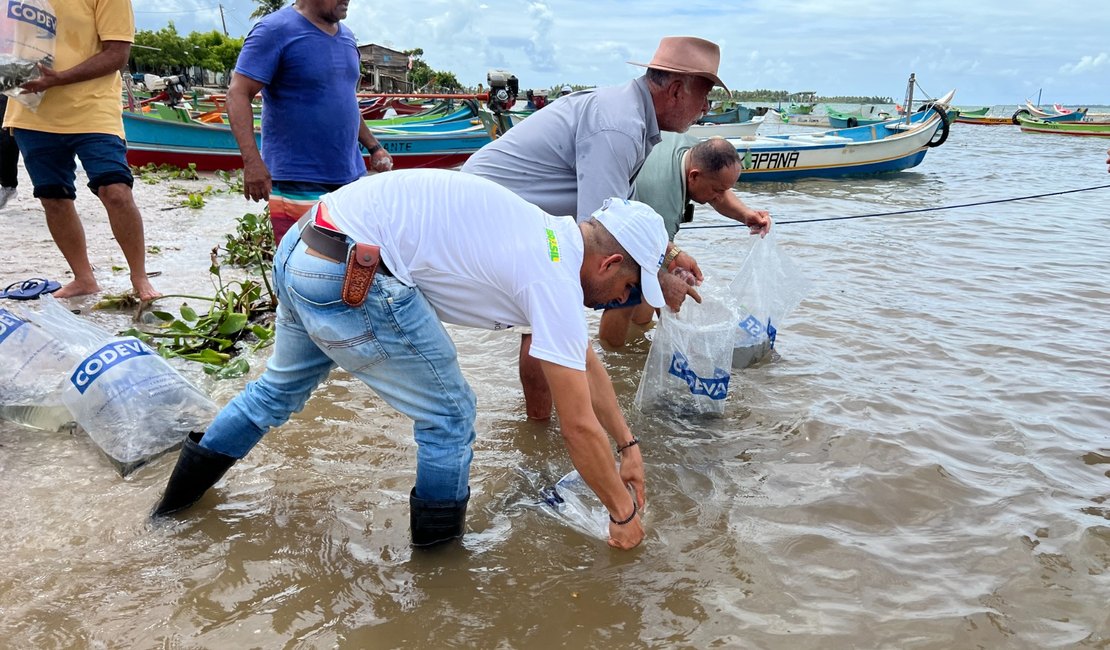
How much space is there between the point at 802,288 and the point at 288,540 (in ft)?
8.33

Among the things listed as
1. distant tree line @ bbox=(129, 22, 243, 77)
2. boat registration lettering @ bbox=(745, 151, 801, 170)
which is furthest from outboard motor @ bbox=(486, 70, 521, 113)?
distant tree line @ bbox=(129, 22, 243, 77)

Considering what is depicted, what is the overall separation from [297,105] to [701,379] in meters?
2.02

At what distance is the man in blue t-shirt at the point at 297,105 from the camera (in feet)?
9.78

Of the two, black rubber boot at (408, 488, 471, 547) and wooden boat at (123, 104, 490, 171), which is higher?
wooden boat at (123, 104, 490, 171)

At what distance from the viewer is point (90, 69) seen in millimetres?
3469

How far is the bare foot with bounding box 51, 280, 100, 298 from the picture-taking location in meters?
3.96

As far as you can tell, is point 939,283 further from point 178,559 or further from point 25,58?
point 25,58

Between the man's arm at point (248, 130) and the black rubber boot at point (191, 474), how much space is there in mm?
1298

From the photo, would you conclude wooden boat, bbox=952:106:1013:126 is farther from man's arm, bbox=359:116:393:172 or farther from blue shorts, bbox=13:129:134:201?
blue shorts, bbox=13:129:134:201

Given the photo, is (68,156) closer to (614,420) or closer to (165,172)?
(614,420)

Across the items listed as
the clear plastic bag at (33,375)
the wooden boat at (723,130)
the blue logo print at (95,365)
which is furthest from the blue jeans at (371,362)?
the wooden boat at (723,130)

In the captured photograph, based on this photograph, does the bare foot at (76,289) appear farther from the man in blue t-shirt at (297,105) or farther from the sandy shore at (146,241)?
the man in blue t-shirt at (297,105)

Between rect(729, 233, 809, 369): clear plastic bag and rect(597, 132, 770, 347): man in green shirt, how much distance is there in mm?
117

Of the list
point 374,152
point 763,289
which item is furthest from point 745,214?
point 374,152
